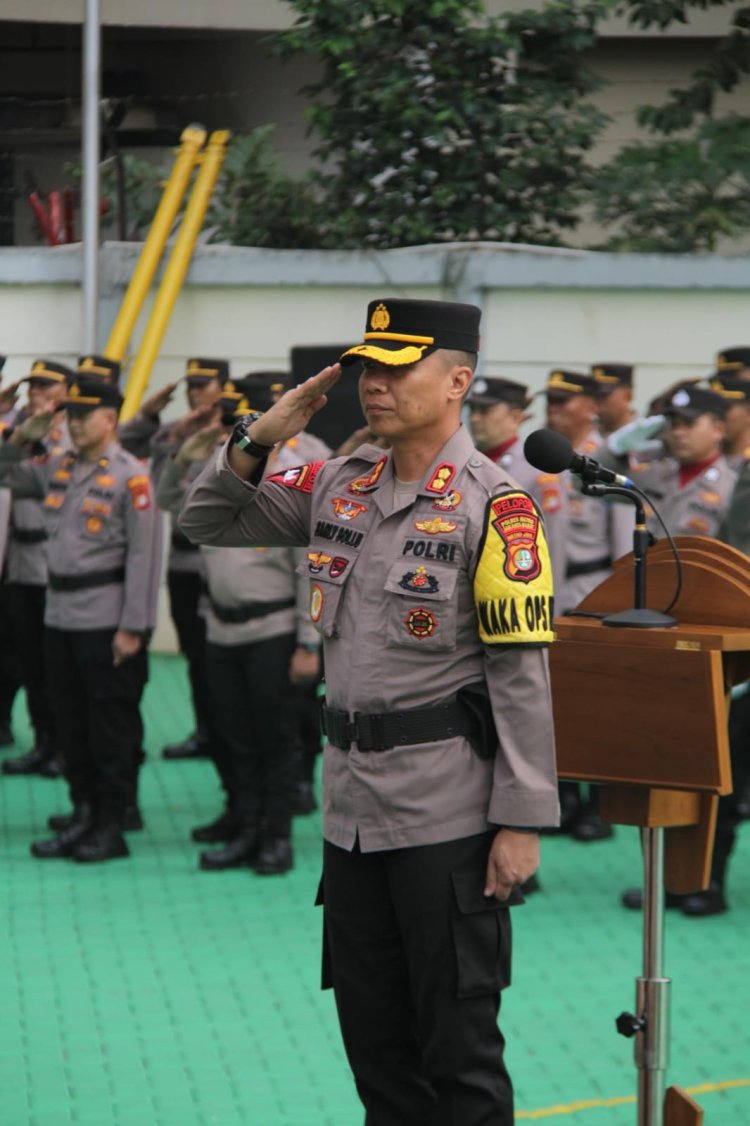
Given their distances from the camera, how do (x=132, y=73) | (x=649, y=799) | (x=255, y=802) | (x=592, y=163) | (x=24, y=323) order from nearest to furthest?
(x=649, y=799) < (x=255, y=802) < (x=24, y=323) < (x=592, y=163) < (x=132, y=73)

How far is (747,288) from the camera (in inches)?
419

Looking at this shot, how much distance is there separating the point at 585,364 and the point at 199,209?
9.50ft

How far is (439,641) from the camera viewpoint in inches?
132

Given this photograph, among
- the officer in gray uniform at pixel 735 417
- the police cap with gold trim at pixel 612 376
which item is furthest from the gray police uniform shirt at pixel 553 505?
the police cap with gold trim at pixel 612 376

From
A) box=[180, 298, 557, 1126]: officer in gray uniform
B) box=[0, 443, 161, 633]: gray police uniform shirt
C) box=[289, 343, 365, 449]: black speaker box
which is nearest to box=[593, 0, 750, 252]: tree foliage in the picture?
box=[289, 343, 365, 449]: black speaker box

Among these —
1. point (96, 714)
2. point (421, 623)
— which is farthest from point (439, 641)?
point (96, 714)

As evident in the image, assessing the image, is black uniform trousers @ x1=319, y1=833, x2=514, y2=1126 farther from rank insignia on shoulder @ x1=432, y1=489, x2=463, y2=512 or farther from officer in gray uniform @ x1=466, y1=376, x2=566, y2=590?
officer in gray uniform @ x1=466, y1=376, x2=566, y2=590

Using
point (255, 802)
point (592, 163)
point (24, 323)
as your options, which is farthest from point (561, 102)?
point (255, 802)

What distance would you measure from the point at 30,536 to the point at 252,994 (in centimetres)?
359

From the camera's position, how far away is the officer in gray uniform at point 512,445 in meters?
6.96

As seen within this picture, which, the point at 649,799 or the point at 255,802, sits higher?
the point at 649,799

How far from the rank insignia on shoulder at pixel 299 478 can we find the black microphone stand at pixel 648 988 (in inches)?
22.3

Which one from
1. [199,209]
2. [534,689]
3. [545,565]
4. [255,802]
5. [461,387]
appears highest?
[461,387]

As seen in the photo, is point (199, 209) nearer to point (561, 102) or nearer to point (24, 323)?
point (24, 323)
